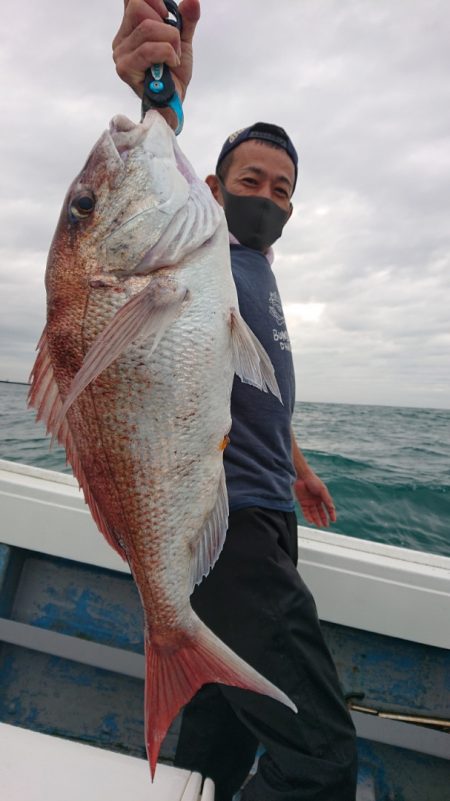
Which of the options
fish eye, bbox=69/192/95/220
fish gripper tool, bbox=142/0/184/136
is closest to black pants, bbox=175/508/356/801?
fish eye, bbox=69/192/95/220

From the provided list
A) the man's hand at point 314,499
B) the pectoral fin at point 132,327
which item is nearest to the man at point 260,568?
the pectoral fin at point 132,327

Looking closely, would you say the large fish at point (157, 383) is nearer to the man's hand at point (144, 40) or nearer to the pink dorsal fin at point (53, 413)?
the pink dorsal fin at point (53, 413)

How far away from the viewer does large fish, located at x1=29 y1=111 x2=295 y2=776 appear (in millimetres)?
1247

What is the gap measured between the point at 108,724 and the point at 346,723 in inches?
59.8

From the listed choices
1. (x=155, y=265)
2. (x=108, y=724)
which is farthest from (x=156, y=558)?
(x=108, y=724)

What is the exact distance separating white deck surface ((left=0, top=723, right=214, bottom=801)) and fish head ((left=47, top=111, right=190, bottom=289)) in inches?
45.3

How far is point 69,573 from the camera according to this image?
8.51 feet

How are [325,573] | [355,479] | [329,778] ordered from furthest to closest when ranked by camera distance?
[355,479] < [325,573] < [329,778]

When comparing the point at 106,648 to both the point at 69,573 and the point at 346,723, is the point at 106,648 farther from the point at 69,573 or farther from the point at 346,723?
the point at 346,723

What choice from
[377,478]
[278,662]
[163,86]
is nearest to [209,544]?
[278,662]

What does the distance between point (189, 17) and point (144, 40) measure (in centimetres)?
27

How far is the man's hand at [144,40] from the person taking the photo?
1.29 m

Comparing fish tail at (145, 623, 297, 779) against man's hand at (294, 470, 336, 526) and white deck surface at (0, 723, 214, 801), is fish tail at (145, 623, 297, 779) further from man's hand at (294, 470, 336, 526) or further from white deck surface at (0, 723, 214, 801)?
man's hand at (294, 470, 336, 526)

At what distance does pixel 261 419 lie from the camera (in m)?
1.73
